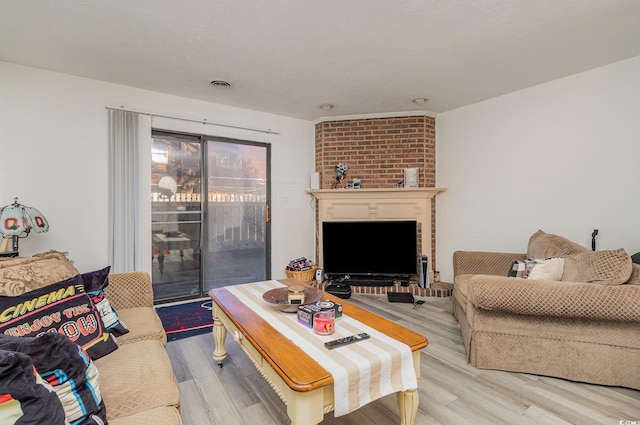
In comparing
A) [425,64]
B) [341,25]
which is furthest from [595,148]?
[341,25]

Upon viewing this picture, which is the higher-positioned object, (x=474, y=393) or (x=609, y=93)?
(x=609, y=93)

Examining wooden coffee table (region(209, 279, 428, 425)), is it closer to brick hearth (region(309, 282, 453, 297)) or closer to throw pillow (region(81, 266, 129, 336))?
throw pillow (region(81, 266, 129, 336))

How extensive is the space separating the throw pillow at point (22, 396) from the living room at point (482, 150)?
2.76 m

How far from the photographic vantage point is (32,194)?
9.21 ft

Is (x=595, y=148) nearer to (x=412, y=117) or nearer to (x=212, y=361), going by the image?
(x=412, y=117)

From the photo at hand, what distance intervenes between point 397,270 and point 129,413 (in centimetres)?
341

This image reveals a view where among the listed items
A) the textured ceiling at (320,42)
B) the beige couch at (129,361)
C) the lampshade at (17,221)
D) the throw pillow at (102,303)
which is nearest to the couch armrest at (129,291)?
the beige couch at (129,361)

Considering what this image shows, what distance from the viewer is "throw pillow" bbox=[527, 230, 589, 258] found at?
2438mm

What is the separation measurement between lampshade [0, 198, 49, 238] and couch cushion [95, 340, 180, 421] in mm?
1610

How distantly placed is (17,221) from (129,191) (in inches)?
38.6

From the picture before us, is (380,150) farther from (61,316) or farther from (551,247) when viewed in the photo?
(61,316)

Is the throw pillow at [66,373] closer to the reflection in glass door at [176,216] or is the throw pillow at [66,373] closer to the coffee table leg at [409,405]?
the coffee table leg at [409,405]

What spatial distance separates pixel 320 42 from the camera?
241 cm

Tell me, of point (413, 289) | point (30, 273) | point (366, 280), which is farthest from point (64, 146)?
point (413, 289)
